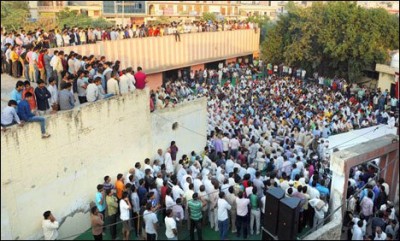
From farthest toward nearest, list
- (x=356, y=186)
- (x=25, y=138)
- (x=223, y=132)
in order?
(x=223, y=132), (x=356, y=186), (x=25, y=138)

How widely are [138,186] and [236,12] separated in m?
65.0

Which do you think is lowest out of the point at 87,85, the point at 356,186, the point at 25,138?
the point at 356,186

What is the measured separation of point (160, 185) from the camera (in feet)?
32.4

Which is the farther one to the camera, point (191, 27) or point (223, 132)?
point (191, 27)

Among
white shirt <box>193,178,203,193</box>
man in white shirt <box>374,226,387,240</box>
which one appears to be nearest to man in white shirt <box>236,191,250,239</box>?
white shirt <box>193,178,203,193</box>

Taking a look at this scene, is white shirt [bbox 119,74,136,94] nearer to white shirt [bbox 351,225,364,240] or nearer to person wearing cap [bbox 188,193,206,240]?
person wearing cap [bbox 188,193,206,240]

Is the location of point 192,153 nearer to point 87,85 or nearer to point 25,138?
point 87,85

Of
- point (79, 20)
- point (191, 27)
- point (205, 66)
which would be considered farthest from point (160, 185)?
point (79, 20)

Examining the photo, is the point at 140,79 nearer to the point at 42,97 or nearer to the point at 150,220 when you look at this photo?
the point at 42,97

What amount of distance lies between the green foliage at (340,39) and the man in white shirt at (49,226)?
21275 millimetres

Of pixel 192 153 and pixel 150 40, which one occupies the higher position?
pixel 150 40

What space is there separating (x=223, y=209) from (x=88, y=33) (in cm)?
1322

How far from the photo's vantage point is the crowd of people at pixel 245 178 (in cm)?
909

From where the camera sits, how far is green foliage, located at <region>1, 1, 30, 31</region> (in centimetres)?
4141
